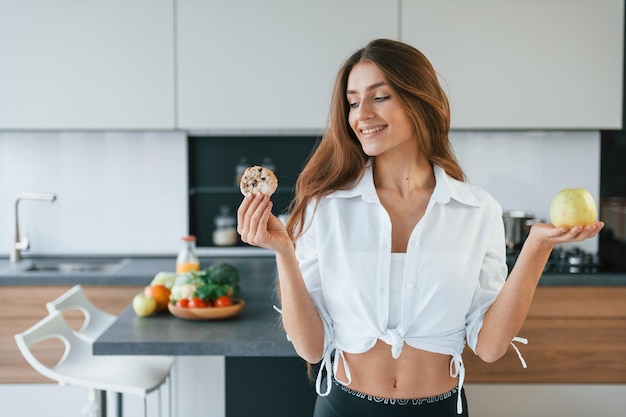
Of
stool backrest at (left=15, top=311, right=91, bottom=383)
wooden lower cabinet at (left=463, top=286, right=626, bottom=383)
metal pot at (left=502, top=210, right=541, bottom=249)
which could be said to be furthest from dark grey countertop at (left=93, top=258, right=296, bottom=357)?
metal pot at (left=502, top=210, right=541, bottom=249)

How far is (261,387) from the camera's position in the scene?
8.95 feet

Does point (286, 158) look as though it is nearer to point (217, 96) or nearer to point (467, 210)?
point (217, 96)

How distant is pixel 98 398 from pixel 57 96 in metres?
1.72

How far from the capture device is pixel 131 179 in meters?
4.21

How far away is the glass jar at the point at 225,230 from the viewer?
4.18 meters

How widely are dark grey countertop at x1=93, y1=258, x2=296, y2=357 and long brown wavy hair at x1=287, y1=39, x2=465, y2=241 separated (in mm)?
637

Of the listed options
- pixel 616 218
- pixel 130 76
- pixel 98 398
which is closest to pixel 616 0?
pixel 616 218

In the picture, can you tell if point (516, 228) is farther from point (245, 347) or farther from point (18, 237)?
point (18, 237)

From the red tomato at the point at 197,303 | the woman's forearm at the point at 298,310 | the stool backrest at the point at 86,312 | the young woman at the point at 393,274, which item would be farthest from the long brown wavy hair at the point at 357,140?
the stool backrest at the point at 86,312

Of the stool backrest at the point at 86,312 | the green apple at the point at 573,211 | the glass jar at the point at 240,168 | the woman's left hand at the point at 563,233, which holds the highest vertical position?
the glass jar at the point at 240,168

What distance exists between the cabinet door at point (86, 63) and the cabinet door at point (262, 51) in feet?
0.40

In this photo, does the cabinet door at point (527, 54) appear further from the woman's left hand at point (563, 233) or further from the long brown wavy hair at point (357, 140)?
the woman's left hand at point (563, 233)

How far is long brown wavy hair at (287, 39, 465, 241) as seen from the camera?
1676 mm

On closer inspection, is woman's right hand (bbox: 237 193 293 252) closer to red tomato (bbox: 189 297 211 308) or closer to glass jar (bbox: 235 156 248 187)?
red tomato (bbox: 189 297 211 308)
